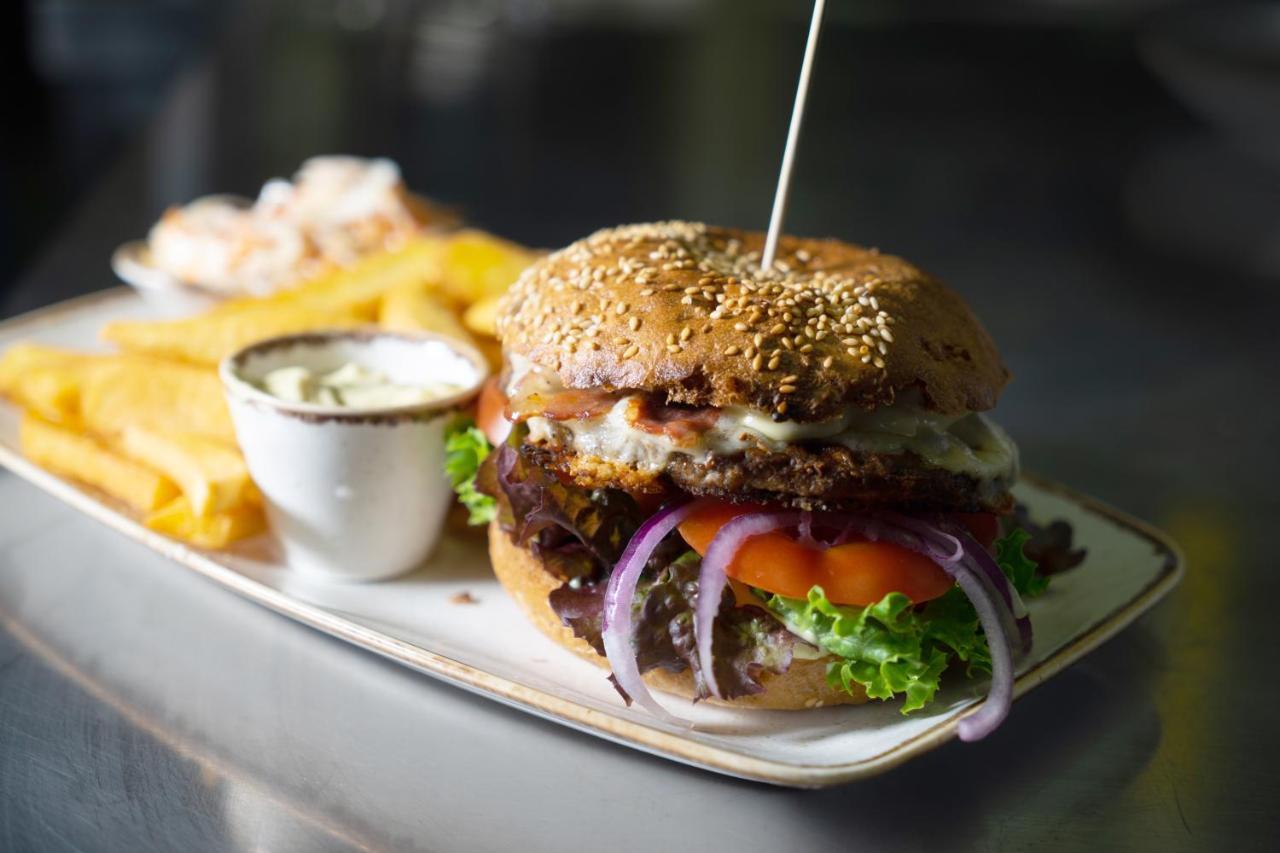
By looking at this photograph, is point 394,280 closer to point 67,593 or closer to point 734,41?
point 67,593

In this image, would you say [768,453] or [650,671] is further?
[650,671]

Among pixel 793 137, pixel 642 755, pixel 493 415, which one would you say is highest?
pixel 793 137

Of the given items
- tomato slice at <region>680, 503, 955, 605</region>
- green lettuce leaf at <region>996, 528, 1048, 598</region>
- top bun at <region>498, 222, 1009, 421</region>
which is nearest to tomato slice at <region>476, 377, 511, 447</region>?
top bun at <region>498, 222, 1009, 421</region>

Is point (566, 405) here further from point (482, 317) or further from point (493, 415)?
point (482, 317)

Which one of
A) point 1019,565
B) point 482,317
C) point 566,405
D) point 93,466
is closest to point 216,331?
point 93,466

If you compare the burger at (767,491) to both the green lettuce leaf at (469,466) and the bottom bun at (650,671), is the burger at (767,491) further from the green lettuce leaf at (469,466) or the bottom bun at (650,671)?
the green lettuce leaf at (469,466)

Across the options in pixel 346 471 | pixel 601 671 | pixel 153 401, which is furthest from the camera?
pixel 153 401
